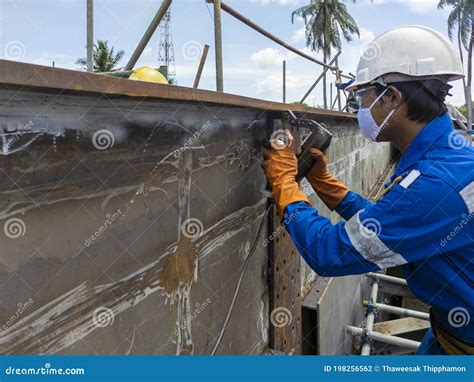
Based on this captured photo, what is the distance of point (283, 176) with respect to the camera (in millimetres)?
2133

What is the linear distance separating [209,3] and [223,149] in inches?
61.7

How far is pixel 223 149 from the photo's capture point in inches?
84.1

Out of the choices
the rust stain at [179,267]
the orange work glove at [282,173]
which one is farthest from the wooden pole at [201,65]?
the rust stain at [179,267]

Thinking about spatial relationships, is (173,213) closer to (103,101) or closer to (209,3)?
(103,101)

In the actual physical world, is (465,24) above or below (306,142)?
above

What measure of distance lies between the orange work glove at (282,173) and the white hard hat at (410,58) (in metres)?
0.52

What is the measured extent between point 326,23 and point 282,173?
1304 inches

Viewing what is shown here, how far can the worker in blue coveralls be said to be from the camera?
168cm

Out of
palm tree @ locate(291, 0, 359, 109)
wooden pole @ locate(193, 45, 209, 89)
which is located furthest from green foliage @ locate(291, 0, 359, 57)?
wooden pole @ locate(193, 45, 209, 89)

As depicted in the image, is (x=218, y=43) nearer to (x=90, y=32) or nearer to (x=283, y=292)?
(x=90, y=32)

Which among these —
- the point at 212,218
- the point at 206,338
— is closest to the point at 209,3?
the point at 212,218

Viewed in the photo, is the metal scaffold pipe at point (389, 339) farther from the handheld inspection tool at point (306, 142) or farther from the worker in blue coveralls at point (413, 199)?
the handheld inspection tool at point (306, 142)

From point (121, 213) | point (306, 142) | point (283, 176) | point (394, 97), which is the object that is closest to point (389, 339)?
point (306, 142)

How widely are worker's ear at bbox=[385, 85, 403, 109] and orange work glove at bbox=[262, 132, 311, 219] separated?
542 mm
